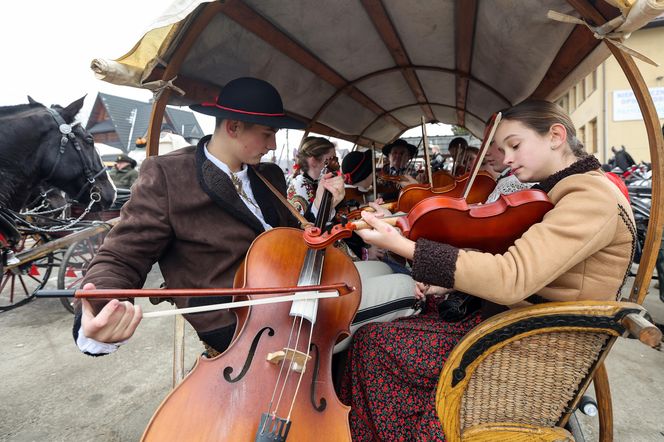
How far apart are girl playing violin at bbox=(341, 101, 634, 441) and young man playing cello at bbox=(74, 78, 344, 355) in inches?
27.6

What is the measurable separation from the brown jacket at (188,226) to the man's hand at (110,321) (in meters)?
0.41

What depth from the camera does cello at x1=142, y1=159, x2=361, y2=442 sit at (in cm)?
101

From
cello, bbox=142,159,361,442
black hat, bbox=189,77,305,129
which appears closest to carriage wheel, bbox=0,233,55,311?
black hat, bbox=189,77,305,129

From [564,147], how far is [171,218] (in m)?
1.66

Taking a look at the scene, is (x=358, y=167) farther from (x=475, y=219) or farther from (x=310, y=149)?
(x=475, y=219)

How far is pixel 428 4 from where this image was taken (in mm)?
2043

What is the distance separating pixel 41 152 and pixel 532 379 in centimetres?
375

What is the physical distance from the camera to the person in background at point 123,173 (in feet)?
27.2

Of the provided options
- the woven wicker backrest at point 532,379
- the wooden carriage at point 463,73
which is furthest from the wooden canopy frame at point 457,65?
the woven wicker backrest at point 532,379

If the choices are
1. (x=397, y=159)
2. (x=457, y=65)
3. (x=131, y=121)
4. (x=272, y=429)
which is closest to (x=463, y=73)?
(x=457, y=65)

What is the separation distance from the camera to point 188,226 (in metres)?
1.62

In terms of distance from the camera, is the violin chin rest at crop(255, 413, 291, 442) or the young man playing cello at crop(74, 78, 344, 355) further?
the young man playing cello at crop(74, 78, 344, 355)

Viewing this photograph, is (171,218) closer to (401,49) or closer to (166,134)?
(401,49)

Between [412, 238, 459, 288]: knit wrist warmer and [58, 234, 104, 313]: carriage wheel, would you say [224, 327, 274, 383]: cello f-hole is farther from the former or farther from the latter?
[58, 234, 104, 313]: carriage wheel
